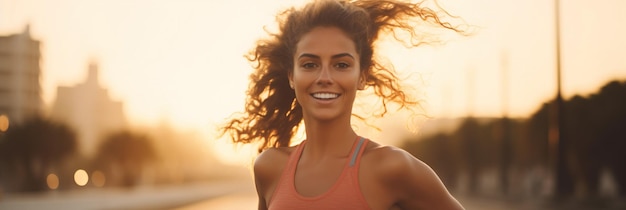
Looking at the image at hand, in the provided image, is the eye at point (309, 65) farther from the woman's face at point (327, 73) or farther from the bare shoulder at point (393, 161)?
the bare shoulder at point (393, 161)

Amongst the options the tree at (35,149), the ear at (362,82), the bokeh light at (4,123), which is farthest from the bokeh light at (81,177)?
the ear at (362,82)

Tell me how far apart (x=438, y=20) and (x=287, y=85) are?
0.69m

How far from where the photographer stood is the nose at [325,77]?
141 inches

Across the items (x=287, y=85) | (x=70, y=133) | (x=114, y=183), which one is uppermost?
(x=287, y=85)

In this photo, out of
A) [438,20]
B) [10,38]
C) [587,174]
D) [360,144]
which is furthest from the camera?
[10,38]

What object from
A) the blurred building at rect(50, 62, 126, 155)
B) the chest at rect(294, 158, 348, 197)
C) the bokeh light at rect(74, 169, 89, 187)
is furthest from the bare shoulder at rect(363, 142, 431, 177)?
the blurred building at rect(50, 62, 126, 155)

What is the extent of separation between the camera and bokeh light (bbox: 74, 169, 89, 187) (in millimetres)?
119625

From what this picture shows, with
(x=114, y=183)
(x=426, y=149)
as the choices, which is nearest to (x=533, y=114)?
(x=426, y=149)

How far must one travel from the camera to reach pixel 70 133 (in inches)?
2992

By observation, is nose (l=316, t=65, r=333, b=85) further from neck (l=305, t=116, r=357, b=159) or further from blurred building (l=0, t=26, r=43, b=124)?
blurred building (l=0, t=26, r=43, b=124)

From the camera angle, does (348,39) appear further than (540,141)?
No

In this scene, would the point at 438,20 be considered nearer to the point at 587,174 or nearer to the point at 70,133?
the point at 587,174

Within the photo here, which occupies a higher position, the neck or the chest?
the neck

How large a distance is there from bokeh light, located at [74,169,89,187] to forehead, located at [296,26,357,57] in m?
118
